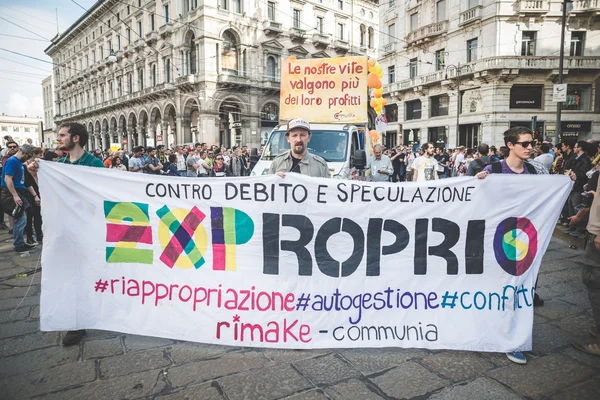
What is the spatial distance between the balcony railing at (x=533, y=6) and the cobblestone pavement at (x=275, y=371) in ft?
98.5

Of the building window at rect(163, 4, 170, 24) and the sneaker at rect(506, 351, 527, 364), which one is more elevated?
the building window at rect(163, 4, 170, 24)

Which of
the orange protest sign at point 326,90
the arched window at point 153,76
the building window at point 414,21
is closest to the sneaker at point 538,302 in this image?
the orange protest sign at point 326,90

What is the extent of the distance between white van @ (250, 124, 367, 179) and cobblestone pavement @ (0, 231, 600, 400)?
4.18m

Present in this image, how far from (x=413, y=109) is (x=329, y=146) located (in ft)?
96.6

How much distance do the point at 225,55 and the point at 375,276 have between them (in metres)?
35.0

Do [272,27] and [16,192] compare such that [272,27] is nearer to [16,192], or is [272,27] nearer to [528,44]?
[528,44]

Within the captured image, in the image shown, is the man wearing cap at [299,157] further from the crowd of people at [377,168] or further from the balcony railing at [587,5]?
the balcony railing at [587,5]

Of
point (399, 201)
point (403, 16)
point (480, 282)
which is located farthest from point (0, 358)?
point (403, 16)

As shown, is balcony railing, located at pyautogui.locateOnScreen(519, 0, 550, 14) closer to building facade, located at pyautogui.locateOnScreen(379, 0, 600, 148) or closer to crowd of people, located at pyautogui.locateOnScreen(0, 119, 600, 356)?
building facade, located at pyautogui.locateOnScreen(379, 0, 600, 148)

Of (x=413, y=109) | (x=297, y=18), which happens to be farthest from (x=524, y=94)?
(x=297, y=18)

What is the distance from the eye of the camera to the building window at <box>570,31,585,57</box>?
27362mm

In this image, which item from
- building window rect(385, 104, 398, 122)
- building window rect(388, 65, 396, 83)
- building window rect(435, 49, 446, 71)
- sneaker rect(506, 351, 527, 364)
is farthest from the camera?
building window rect(385, 104, 398, 122)

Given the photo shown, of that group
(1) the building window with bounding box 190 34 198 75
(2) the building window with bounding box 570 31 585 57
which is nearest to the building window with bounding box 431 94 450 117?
(2) the building window with bounding box 570 31 585 57

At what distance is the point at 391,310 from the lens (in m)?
3.00
